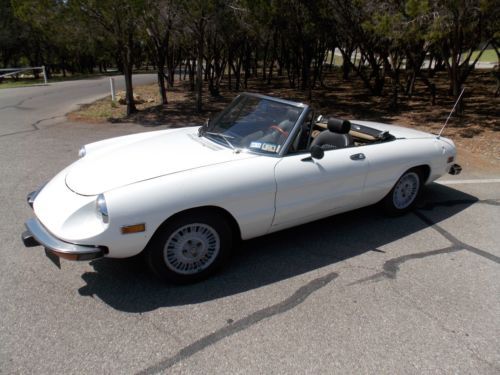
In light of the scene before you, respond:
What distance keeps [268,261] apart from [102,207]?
1.57m

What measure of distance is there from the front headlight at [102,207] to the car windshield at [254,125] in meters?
1.28

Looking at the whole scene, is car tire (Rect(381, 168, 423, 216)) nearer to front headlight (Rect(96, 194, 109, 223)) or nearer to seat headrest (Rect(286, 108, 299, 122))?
seat headrest (Rect(286, 108, 299, 122))

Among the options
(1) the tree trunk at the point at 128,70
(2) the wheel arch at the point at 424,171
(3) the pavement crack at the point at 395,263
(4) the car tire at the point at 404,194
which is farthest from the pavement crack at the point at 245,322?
(1) the tree trunk at the point at 128,70

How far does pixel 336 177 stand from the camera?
11.7ft

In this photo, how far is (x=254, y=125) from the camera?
12.1 feet

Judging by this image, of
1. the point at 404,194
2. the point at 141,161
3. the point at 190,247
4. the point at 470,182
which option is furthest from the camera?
the point at 470,182

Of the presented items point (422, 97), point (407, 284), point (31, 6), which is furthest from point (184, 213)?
point (422, 97)

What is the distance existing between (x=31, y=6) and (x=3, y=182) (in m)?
6.22

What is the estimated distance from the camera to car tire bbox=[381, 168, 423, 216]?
14.1 feet

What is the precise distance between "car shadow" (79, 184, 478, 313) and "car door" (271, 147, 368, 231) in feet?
1.08

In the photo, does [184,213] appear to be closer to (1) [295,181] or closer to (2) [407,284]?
(1) [295,181]

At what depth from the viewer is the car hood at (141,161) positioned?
115 inches

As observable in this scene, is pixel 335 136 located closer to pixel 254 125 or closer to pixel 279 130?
pixel 279 130

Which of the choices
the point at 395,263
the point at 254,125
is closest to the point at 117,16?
the point at 254,125
